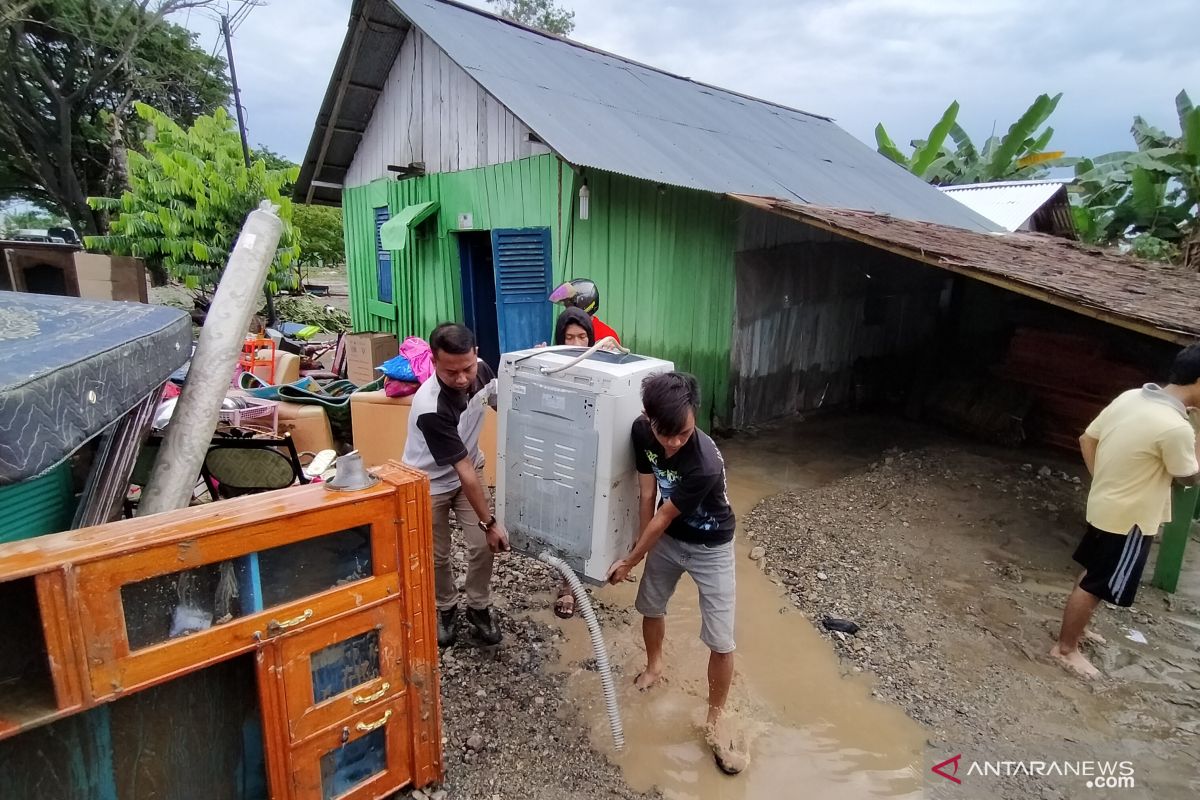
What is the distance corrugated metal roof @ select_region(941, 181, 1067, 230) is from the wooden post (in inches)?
356

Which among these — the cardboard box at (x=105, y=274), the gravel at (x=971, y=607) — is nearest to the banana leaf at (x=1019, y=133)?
the gravel at (x=971, y=607)

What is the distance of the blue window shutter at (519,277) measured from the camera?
18.3 feet

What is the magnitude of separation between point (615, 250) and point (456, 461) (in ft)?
12.1

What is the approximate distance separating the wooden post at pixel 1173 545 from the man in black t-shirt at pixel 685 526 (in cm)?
347

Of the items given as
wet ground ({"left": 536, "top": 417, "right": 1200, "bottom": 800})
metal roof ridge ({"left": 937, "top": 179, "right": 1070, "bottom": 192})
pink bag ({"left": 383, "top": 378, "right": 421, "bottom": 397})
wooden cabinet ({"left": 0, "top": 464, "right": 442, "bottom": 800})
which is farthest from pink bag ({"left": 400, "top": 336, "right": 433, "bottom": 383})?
metal roof ridge ({"left": 937, "top": 179, "right": 1070, "bottom": 192})

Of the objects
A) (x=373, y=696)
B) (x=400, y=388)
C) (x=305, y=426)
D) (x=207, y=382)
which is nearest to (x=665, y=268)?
(x=400, y=388)

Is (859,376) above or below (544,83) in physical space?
below

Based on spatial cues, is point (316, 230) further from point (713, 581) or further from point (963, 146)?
point (713, 581)

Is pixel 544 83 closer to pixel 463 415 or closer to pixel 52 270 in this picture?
pixel 463 415

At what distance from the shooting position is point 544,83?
598 cm

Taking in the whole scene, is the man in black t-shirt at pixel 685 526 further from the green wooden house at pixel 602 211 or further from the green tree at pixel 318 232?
the green tree at pixel 318 232

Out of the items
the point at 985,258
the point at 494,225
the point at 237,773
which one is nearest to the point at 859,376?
the point at 985,258

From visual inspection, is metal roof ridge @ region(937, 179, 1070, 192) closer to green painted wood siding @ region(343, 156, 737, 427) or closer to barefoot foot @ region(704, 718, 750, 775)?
green painted wood siding @ region(343, 156, 737, 427)

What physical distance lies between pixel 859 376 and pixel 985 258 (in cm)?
398
